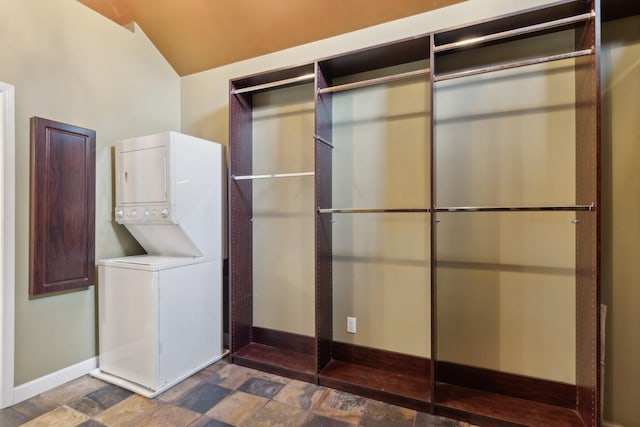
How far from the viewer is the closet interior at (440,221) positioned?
1.85 meters

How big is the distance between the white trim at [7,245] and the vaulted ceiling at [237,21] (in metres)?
1.15

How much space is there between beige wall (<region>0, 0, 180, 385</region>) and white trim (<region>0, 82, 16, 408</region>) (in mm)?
42

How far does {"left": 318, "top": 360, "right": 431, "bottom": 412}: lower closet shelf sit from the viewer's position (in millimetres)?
1985

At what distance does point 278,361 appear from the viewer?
8.20ft

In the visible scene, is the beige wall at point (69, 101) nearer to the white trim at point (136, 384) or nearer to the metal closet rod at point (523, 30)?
the white trim at point (136, 384)

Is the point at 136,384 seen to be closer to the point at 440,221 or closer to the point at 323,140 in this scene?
the point at 323,140

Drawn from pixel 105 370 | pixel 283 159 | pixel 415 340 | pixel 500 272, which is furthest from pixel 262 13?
pixel 105 370

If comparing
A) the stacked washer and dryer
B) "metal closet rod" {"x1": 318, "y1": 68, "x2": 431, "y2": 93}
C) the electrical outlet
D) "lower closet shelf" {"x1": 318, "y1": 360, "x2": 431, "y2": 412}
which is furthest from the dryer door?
"lower closet shelf" {"x1": 318, "y1": 360, "x2": 431, "y2": 412}

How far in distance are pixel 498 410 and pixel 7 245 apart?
3217 mm

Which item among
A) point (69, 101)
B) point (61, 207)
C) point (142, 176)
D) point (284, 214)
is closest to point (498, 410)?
point (284, 214)

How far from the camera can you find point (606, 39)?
179cm

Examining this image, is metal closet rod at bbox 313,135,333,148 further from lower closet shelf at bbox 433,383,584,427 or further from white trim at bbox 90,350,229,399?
white trim at bbox 90,350,229,399

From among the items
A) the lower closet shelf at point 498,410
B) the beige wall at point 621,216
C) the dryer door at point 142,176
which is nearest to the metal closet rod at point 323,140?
the dryer door at point 142,176

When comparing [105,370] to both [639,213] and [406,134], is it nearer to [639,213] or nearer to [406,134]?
[406,134]
